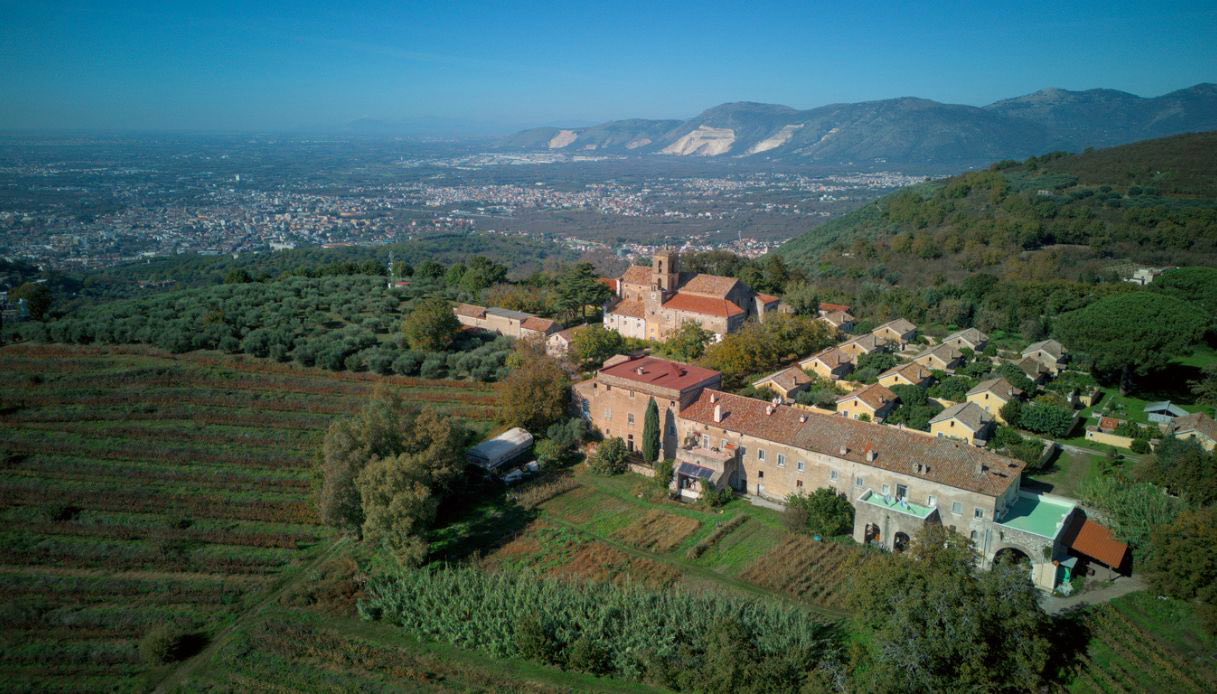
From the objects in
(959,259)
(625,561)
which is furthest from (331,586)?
(959,259)

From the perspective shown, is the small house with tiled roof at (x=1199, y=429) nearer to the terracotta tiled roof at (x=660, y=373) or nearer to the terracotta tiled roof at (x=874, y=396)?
the terracotta tiled roof at (x=874, y=396)

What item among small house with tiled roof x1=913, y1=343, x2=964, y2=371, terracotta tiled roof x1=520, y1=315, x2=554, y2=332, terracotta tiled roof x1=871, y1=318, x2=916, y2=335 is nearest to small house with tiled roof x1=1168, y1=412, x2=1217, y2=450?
small house with tiled roof x1=913, y1=343, x2=964, y2=371

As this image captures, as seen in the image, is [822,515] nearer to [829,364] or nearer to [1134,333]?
[829,364]

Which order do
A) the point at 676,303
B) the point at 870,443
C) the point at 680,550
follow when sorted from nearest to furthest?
the point at 680,550 → the point at 870,443 → the point at 676,303

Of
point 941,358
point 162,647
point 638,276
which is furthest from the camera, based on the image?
point 638,276

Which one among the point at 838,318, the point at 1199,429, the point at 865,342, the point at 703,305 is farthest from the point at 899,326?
the point at 1199,429

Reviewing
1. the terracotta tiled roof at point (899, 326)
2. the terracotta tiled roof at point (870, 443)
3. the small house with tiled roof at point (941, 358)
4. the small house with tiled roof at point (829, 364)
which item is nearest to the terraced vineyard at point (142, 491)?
the terracotta tiled roof at point (870, 443)
